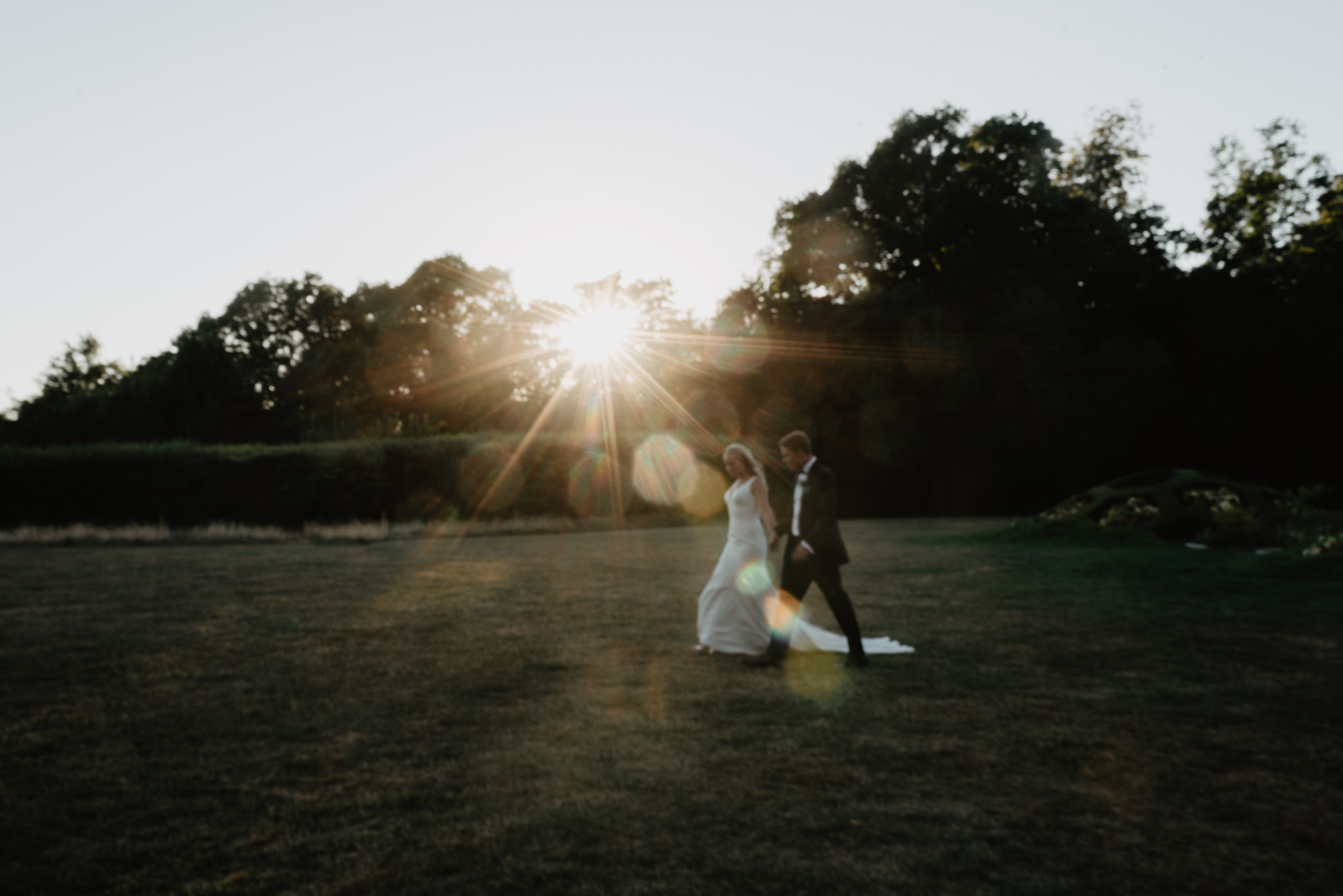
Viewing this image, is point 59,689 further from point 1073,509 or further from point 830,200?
point 830,200

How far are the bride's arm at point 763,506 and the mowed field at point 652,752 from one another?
114cm

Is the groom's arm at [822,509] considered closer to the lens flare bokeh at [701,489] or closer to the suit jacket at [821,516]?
the suit jacket at [821,516]

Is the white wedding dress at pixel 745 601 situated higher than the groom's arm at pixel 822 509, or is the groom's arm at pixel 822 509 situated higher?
the groom's arm at pixel 822 509

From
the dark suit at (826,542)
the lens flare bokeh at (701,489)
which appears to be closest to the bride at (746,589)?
the dark suit at (826,542)

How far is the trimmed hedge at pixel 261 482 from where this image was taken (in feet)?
72.0

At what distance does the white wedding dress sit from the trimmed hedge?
17760mm

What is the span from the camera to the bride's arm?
25.0 feet

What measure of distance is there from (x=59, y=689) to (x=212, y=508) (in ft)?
60.5

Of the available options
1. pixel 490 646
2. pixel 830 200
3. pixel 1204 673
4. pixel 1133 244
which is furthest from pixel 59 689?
pixel 1133 244

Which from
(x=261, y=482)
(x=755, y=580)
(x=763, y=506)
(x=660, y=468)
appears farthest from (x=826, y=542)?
(x=660, y=468)

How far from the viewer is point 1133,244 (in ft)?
122

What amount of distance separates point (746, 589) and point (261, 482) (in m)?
19.3

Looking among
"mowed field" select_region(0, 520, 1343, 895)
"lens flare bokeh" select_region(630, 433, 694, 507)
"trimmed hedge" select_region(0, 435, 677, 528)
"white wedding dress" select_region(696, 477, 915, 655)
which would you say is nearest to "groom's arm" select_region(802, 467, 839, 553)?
"white wedding dress" select_region(696, 477, 915, 655)

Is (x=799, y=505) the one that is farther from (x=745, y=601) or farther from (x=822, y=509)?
(x=745, y=601)
